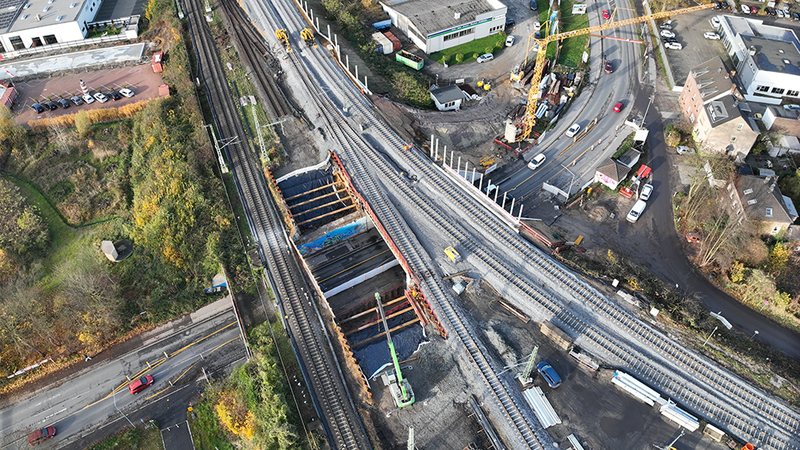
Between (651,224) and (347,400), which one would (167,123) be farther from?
(651,224)

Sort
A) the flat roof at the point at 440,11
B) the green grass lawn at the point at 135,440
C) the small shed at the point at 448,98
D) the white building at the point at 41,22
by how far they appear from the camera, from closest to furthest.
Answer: the green grass lawn at the point at 135,440
the small shed at the point at 448,98
the flat roof at the point at 440,11
the white building at the point at 41,22

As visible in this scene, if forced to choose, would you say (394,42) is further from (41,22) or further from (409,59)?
(41,22)

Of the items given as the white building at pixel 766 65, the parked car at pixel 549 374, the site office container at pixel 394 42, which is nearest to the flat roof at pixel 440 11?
the site office container at pixel 394 42

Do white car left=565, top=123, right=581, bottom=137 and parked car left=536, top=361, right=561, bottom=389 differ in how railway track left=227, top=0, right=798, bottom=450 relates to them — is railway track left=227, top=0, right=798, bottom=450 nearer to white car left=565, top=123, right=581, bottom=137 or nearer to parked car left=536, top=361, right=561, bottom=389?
parked car left=536, top=361, right=561, bottom=389

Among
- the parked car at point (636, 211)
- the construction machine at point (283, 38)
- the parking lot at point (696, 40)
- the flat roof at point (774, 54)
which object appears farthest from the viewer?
the parking lot at point (696, 40)

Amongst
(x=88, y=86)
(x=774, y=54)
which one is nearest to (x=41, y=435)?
(x=88, y=86)

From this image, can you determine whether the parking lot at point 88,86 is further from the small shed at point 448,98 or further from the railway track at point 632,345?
the railway track at point 632,345
